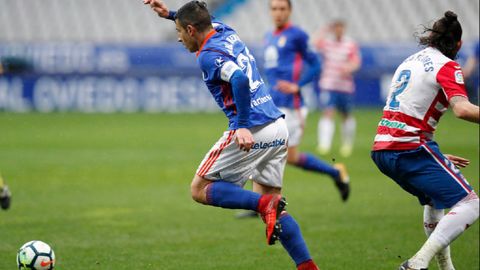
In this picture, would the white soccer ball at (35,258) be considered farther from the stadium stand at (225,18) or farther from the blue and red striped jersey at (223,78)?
the stadium stand at (225,18)

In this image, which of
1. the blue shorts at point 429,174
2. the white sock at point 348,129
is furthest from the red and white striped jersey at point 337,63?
the blue shorts at point 429,174

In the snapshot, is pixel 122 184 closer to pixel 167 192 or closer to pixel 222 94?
pixel 167 192

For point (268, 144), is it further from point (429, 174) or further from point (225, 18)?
point (225, 18)

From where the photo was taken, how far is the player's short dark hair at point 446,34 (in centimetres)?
611

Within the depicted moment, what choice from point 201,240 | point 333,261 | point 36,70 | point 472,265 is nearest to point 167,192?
point 201,240

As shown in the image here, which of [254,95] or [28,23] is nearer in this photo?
[254,95]

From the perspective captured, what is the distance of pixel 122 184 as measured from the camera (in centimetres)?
1323

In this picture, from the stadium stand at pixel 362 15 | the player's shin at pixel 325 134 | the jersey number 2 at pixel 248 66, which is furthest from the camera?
the stadium stand at pixel 362 15

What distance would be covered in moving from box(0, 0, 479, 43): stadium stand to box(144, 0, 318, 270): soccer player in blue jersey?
80.7ft

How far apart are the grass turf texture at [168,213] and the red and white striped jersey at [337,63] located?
1430 millimetres

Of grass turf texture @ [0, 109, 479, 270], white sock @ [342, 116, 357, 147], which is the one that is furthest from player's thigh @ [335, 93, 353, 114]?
grass turf texture @ [0, 109, 479, 270]

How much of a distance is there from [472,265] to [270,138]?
2298 millimetres

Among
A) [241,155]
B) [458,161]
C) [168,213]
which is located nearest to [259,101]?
[241,155]

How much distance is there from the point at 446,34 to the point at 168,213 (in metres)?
5.31
